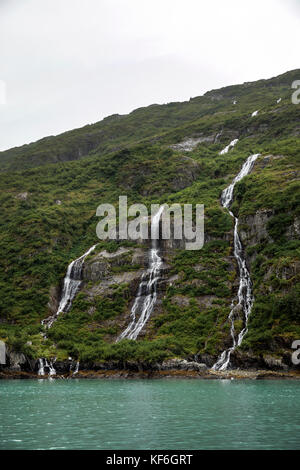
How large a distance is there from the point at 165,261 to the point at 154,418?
48.7 meters

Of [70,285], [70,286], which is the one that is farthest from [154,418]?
[70,285]

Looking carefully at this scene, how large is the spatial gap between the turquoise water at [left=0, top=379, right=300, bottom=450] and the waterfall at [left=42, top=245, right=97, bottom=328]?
104 feet

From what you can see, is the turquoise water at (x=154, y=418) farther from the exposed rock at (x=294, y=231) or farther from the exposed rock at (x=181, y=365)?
the exposed rock at (x=294, y=231)

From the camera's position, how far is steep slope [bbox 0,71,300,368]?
182 feet

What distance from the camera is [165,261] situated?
73.2m

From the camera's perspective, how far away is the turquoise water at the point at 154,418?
19.2 meters

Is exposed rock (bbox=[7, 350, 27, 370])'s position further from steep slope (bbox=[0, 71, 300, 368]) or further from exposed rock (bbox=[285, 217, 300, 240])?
exposed rock (bbox=[285, 217, 300, 240])

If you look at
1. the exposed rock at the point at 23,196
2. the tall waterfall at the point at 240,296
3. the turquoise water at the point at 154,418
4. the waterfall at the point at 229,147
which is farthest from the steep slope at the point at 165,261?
the turquoise water at the point at 154,418

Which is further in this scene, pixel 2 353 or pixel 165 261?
pixel 165 261

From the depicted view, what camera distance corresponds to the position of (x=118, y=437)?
2008 cm

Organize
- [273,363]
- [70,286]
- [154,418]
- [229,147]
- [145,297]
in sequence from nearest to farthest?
1. [154,418]
2. [273,363]
3. [145,297]
4. [70,286]
5. [229,147]

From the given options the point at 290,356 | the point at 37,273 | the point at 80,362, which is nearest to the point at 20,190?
the point at 37,273

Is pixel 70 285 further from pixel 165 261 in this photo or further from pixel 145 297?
pixel 165 261
